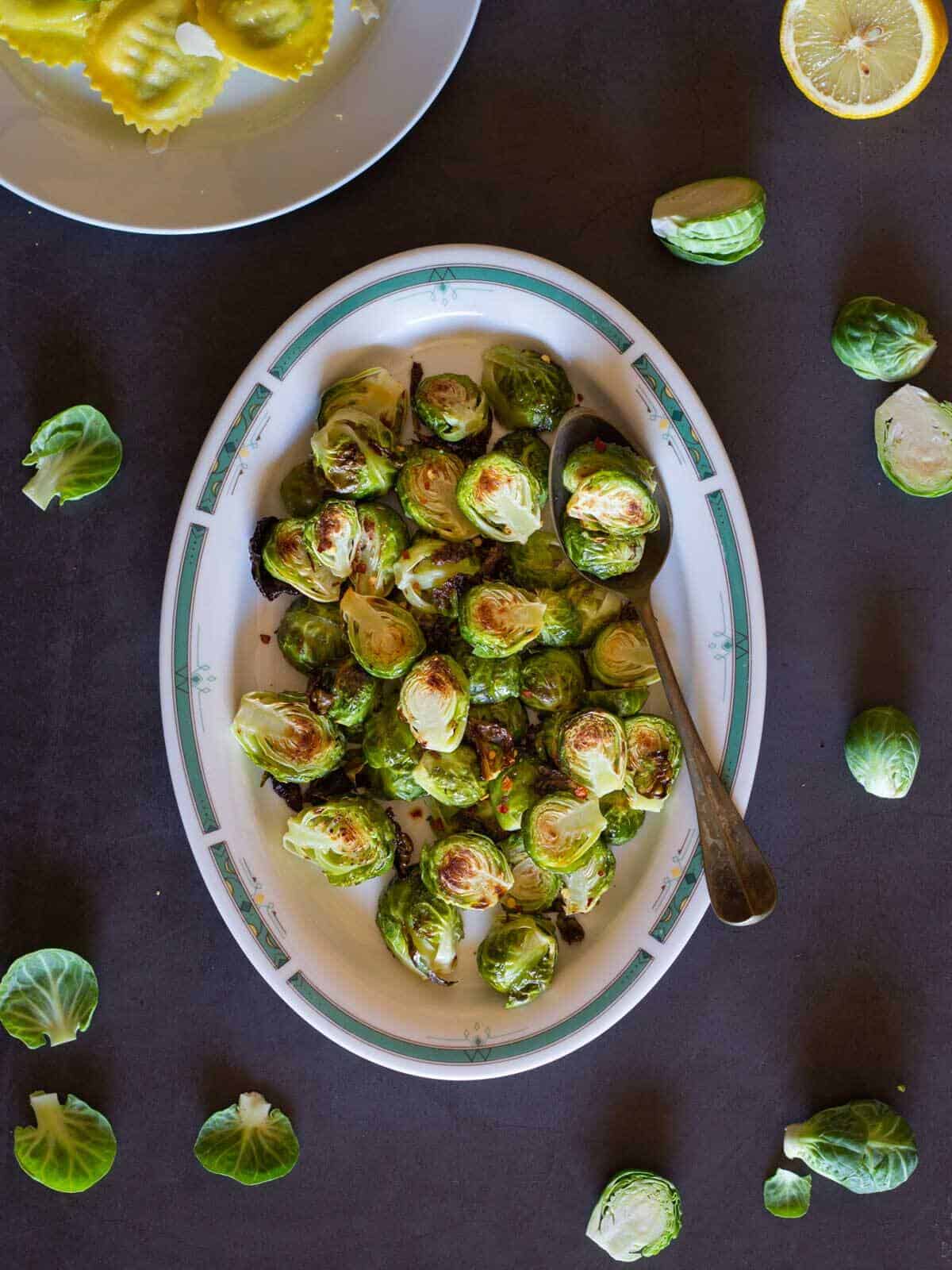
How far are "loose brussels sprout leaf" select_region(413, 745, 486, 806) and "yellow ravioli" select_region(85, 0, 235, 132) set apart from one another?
4.63ft

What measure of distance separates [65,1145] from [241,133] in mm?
2221

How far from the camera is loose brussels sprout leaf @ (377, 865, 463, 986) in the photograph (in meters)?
2.02

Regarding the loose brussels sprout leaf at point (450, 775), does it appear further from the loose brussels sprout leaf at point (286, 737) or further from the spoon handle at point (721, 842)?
the spoon handle at point (721, 842)

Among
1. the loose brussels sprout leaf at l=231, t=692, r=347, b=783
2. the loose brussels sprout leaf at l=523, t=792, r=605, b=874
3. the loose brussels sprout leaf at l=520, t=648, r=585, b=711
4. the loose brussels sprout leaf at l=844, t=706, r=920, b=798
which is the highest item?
the loose brussels sprout leaf at l=520, t=648, r=585, b=711

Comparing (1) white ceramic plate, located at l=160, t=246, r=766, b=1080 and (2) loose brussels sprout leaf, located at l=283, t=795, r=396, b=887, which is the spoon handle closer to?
(1) white ceramic plate, located at l=160, t=246, r=766, b=1080

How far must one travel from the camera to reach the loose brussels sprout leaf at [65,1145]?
2180 mm

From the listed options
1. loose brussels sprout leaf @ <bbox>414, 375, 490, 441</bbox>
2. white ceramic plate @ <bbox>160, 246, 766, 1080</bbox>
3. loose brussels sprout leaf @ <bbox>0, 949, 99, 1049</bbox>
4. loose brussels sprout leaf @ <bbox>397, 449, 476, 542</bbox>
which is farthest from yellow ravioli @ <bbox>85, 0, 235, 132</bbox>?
loose brussels sprout leaf @ <bbox>0, 949, 99, 1049</bbox>

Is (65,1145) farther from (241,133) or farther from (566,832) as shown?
(241,133)

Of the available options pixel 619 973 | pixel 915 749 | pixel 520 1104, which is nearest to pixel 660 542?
pixel 915 749

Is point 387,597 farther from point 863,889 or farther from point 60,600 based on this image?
point 863,889

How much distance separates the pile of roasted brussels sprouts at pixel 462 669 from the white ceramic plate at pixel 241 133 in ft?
1.48

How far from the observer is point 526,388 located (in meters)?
2.02

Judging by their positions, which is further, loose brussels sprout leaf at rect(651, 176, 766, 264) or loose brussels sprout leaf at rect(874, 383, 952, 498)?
loose brussels sprout leaf at rect(874, 383, 952, 498)

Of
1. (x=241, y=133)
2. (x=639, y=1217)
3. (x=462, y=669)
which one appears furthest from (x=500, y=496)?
(x=639, y=1217)
